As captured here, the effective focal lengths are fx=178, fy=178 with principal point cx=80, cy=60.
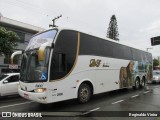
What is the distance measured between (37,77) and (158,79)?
18.6 m

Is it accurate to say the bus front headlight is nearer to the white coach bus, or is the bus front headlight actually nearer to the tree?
the white coach bus

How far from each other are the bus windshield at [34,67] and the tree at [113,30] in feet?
125

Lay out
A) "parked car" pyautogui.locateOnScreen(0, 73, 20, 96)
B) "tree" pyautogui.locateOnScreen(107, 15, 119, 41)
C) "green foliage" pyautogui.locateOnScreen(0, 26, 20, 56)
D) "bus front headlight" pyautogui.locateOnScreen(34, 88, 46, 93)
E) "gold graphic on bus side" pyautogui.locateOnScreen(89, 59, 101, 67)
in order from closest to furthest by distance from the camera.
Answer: "bus front headlight" pyautogui.locateOnScreen(34, 88, 46, 93)
"gold graphic on bus side" pyautogui.locateOnScreen(89, 59, 101, 67)
"parked car" pyautogui.locateOnScreen(0, 73, 20, 96)
"green foliage" pyautogui.locateOnScreen(0, 26, 20, 56)
"tree" pyautogui.locateOnScreen(107, 15, 119, 41)

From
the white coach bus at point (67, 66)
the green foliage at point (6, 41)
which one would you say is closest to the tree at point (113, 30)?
the green foliage at point (6, 41)

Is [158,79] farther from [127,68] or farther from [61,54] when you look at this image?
[61,54]

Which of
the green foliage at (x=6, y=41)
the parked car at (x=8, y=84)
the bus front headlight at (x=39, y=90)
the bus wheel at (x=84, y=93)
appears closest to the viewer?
the bus front headlight at (x=39, y=90)

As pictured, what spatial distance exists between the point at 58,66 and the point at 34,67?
1011 millimetres

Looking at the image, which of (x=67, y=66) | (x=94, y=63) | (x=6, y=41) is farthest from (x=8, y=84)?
(x=6, y=41)

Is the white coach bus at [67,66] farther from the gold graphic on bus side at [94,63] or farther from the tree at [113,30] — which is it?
the tree at [113,30]

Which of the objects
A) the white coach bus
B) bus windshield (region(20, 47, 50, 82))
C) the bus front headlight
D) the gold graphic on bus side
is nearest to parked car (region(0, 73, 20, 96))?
the white coach bus

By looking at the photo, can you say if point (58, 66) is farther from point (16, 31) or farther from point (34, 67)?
point (16, 31)

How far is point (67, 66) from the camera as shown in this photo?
25.3 ft

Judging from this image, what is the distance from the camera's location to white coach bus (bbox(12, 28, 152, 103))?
7.01 meters

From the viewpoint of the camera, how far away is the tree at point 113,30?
4466cm
